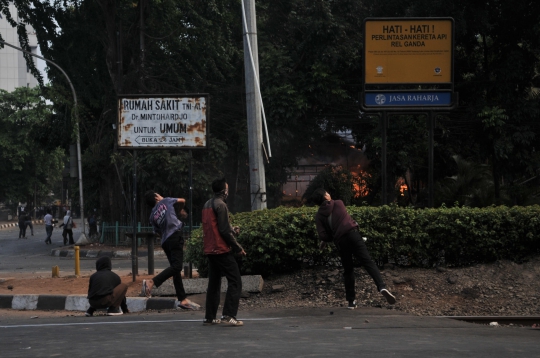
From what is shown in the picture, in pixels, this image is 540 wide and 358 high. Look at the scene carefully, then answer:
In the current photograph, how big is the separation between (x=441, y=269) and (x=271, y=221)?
244 centimetres

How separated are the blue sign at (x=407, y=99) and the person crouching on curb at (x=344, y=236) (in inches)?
128

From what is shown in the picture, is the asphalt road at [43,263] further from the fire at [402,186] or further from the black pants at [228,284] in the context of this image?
the fire at [402,186]

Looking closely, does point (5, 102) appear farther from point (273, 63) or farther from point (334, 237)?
point (334, 237)

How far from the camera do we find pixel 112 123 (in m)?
27.5

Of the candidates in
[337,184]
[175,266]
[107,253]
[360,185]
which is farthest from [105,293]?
[360,185]

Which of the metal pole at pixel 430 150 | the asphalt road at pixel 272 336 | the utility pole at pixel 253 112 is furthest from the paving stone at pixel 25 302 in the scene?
the metal pole at pixel 430 150

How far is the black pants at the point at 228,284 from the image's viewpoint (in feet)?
26.0

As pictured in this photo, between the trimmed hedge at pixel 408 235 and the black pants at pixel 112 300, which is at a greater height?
the trimmed hedge at pixel 408 235

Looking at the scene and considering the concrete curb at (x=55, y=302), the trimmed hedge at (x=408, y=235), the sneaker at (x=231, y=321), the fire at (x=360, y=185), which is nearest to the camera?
the sneaker at (x=231, y=321)

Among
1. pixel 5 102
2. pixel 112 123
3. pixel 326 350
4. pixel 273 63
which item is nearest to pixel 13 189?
pixel 5 102

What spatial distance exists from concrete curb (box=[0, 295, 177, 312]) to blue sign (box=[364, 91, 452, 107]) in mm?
4486

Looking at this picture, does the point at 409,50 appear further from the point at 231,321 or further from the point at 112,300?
the point at 231,321

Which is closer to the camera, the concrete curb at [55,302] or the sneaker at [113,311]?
the sneaker at [113,311]

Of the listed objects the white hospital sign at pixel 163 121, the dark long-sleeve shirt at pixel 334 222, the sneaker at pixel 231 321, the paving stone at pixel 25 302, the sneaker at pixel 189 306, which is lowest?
the paving stone at pixel 25 302
